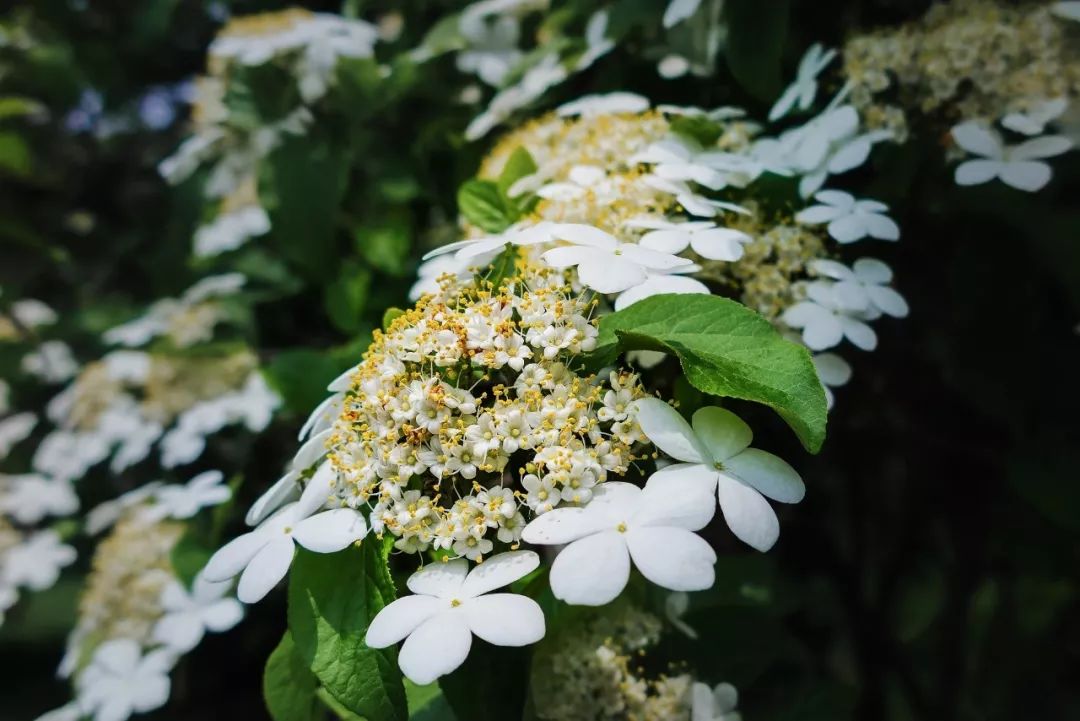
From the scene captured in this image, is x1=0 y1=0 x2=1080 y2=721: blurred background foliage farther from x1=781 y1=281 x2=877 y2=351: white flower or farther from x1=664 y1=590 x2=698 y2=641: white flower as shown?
x1=781 y1=281 x2=877 y2=351: white flower

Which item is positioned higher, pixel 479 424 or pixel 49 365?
pixel 479 424

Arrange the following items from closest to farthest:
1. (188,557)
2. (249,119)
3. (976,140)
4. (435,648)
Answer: (435,648) → (976,140) → (188,557) → (249,119)

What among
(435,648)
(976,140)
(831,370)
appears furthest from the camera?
(976,140)

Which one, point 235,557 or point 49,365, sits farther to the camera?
point 49,365

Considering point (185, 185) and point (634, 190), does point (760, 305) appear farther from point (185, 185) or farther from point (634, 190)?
point (185, 185)

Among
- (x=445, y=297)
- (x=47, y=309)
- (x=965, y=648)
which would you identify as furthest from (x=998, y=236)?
(x=47, y=309)

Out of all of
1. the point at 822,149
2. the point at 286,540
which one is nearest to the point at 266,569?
the point at 286,540

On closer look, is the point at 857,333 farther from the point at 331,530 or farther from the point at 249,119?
the point at 249,119

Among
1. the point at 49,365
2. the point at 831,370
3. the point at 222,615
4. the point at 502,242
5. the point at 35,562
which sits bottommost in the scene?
the point at 35,562
